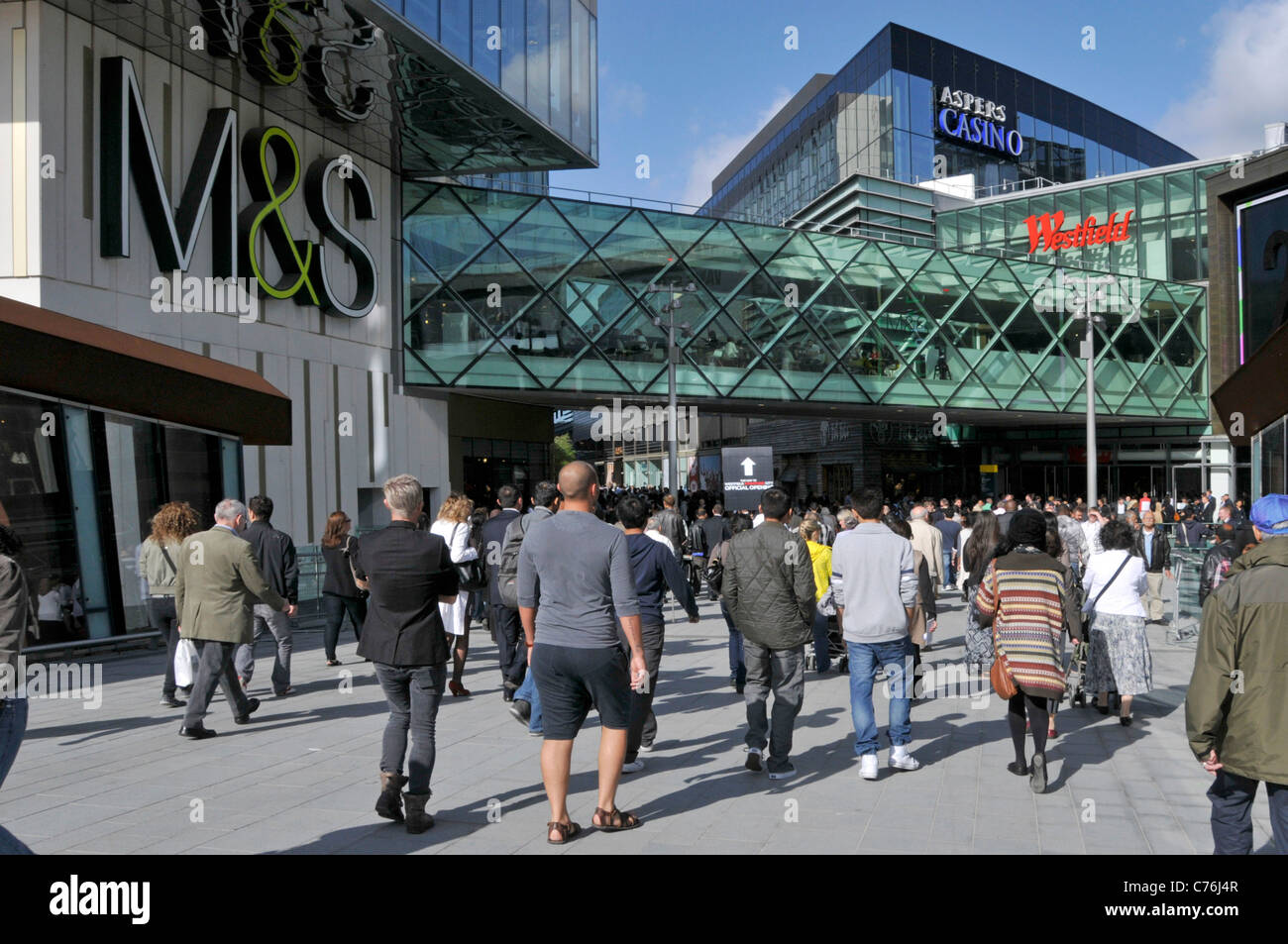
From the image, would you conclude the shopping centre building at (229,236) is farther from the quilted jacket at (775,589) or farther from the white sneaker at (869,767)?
the white sneaker at (869,767)

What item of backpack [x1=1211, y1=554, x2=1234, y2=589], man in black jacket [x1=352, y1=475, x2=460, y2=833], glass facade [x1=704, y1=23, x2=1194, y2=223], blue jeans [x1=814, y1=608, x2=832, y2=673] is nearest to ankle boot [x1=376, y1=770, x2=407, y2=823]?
man in black jacket [x1=352, y1=475, x2=460, y2=833]

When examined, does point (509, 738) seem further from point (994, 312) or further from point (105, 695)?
point (994, 312)

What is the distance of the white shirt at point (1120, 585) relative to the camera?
7.79 metres

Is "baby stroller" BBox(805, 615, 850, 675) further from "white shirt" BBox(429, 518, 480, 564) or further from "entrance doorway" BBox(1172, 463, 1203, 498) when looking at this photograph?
"entrance doorway" BBox(1172, 463, 1203, 498)

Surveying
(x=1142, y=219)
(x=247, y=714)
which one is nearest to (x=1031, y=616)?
(x=247, y=714)

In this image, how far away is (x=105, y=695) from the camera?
31.0 ft

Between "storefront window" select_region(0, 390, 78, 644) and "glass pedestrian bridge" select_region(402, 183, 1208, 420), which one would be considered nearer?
"storefront window" select_region(0, 390, 78, 644)

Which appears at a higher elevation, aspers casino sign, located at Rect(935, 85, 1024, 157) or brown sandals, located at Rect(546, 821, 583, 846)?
aspers casino sign, located at Rect(935, 85, 1024, 157)

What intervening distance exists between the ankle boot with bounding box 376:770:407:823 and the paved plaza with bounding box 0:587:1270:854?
97 millimetres

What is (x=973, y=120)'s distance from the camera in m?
53.4

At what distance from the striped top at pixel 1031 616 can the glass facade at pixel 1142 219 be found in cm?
3424

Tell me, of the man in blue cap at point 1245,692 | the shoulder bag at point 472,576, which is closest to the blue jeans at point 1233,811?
the man in blue cap at point 1245,692

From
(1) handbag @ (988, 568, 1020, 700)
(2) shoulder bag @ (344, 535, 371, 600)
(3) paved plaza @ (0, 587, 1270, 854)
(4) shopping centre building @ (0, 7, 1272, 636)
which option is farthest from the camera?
(4) shopping centre building @ (0, 7, 1272, 636)

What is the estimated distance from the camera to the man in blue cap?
3.45 m
